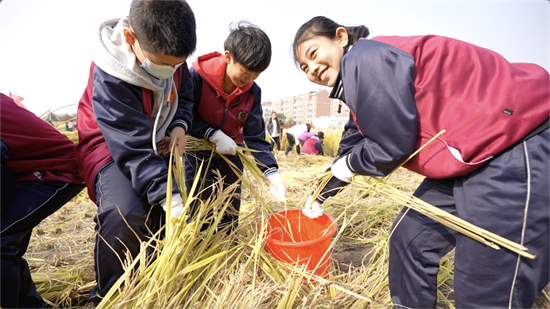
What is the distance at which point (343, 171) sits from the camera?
154 centimetres

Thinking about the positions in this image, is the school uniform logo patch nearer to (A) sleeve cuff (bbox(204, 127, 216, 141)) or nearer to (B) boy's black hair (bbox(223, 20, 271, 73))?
(A) sleeve cuff (bbox(204, 127, 216, 141))

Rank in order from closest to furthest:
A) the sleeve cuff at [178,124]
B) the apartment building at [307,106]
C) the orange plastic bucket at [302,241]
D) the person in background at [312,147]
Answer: the orange plastic bucket at [302,241], the sleeve cuff at [178,124], the person in background at [312,147], the apartment building at [307,106]

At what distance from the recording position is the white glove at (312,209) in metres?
1.80

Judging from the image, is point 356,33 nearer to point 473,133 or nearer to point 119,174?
point 473,133

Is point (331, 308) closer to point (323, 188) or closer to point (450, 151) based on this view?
point (323, 188)

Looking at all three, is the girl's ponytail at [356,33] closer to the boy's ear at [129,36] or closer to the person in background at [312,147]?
the boy's ear at [129,36]

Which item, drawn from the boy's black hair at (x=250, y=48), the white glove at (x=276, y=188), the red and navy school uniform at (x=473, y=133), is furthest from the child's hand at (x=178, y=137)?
the red and navy school uniform at (x=473, y=133)

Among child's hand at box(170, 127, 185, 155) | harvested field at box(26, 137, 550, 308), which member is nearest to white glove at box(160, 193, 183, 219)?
harvested field at box(26, 137, 550, 308)

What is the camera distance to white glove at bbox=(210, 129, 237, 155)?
6.77 ft

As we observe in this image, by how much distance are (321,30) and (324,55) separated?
141 mm

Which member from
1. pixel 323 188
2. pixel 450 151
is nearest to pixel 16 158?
pixel 323 188

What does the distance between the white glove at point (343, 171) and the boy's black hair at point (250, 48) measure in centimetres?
86

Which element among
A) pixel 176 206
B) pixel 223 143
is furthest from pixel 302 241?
pixel 223 143

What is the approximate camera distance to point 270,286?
145cm
